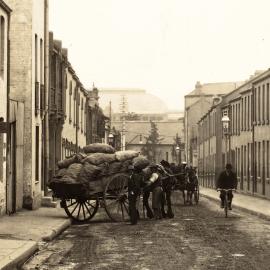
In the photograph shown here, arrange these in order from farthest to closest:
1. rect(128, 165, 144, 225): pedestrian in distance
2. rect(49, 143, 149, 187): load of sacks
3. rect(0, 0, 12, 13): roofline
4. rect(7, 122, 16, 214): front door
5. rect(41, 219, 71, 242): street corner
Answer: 1. rect(7, 122, 16, 214): front door
2. rect(0, 0, 12, 13): roofline
3. rect(49, 143, 149, 187): load of sacks
4. rect(128, 165, 144, 225): pedestrian in distance
5. rect(41, 219, 71, 242): street corner

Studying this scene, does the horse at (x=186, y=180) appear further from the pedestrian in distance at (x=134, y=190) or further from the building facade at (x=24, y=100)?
the pedestrian in distance at (x=134, y=190)

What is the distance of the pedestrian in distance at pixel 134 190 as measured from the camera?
2041cm

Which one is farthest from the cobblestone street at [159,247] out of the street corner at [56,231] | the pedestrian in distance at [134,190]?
the pedestrian in distance at [134,190]

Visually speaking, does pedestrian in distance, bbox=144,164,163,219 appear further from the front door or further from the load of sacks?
the front door

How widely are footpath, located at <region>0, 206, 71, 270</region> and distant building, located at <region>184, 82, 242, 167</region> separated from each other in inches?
2612

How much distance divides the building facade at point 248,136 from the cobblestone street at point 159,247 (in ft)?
73.6

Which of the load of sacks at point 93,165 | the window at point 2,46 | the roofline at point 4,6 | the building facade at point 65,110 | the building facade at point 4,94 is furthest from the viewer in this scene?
the building facade at point 65,110

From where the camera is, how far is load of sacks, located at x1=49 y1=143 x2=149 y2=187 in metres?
21.2

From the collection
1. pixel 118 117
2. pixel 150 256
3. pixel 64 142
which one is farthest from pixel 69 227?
pixel 118 117

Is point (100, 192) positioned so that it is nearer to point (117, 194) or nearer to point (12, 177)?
point (117, 194)

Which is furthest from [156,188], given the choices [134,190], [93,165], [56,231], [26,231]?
[26,231]

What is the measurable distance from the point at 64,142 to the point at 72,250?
26.2m

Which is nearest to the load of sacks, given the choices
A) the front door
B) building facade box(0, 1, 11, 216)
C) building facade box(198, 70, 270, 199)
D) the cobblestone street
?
the cobblestone street

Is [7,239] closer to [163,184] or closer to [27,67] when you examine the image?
[163,184]
